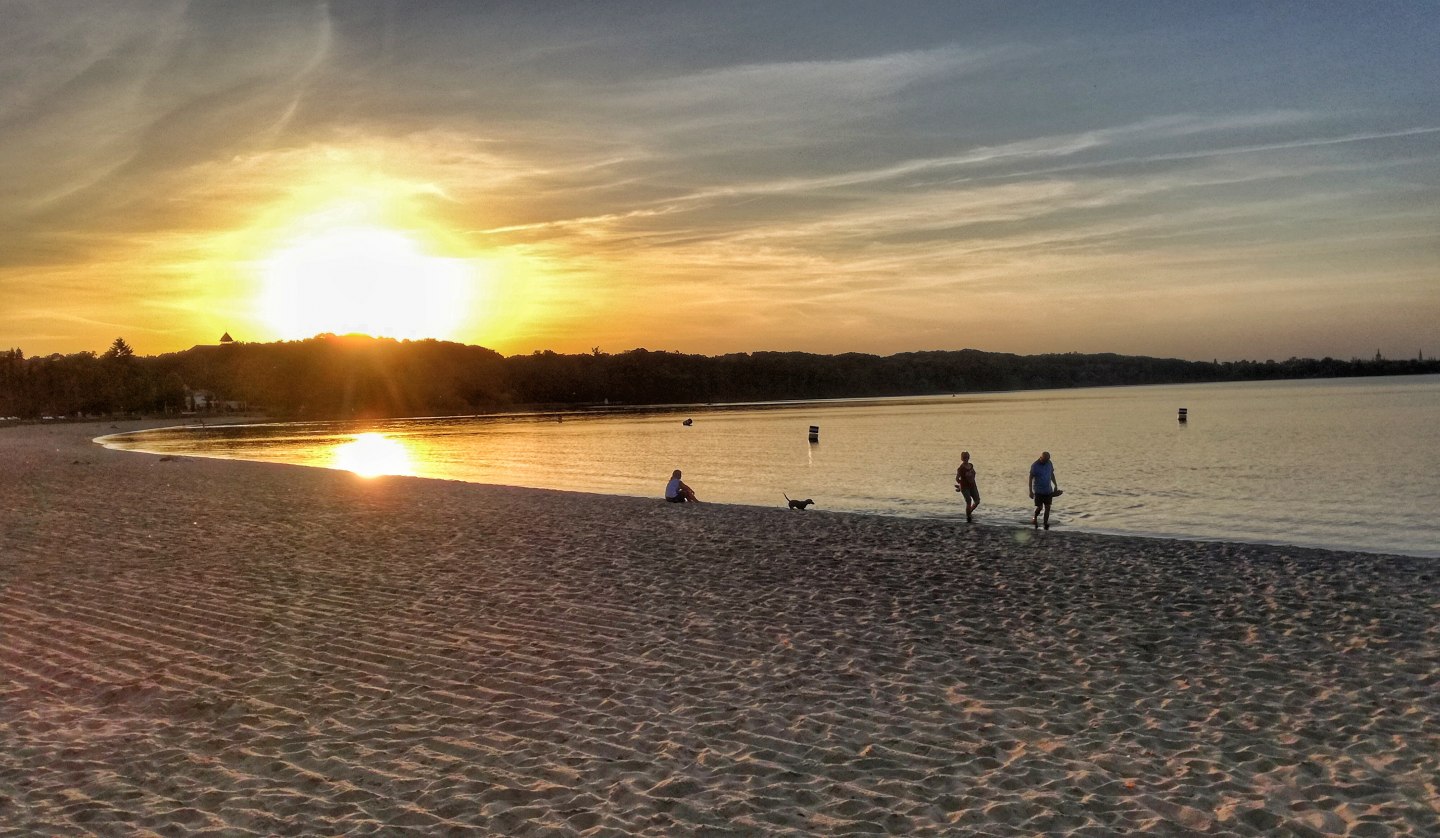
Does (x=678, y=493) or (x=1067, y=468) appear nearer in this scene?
(x=678, y=493)

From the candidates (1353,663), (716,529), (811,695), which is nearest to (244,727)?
(811,695)

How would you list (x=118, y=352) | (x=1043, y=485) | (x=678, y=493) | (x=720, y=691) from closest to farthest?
(x=720, y=691), (x=1043, y=485), (x=678, y=493), (x=118, y=352)

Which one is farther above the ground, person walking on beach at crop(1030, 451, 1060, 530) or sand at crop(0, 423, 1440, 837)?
person walking on beach at crop(1030, 451, 1060, 530)

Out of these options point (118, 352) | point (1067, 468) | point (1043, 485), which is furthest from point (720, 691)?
point (118, 352)

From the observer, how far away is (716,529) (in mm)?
20156

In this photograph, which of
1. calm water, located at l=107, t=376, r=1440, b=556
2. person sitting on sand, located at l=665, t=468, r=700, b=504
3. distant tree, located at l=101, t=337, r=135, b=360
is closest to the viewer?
calm water, located at l=107, t=376, r=1440, b=556

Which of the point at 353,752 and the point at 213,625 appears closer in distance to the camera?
the point at 353,752

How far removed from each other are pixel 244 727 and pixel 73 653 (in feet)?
12.1

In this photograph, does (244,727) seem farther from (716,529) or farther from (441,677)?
(716,529)

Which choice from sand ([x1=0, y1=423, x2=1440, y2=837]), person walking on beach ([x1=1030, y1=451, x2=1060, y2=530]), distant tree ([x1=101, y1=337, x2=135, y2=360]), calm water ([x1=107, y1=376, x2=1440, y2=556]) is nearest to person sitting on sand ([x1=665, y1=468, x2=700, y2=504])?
calm water ([x1=107, y1=376, x2=1440, y2=556])

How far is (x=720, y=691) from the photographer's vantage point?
28.2ft

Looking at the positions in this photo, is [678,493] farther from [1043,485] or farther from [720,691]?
[720,691]

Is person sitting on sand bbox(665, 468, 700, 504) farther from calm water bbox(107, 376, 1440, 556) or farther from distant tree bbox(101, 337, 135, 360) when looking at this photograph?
distant tree bbox(101, 337, 135, 360)

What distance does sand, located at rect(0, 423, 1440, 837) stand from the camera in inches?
239
